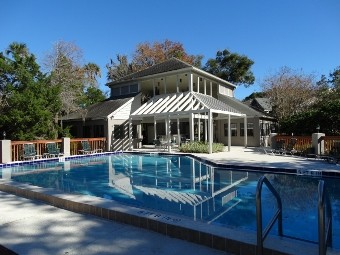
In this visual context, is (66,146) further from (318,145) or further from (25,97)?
(318,145)

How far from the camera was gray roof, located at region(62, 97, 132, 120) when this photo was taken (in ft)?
72.6

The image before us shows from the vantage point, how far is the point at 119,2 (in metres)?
22.5

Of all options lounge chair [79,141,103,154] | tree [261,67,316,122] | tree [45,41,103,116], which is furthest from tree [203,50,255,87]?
lounge chair [79,141,103,154]

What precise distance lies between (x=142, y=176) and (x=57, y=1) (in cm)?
1625

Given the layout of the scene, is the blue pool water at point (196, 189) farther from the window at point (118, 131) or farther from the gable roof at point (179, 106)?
the window at point (118, 131)

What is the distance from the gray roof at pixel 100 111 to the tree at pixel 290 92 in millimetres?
13667

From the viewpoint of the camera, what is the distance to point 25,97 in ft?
55.7

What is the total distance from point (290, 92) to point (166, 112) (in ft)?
43.9

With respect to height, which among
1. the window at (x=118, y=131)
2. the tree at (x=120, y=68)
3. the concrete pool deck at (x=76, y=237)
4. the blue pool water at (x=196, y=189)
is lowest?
the blue pool water at (x=196, y=189)

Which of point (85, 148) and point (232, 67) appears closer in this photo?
point (85, 148)

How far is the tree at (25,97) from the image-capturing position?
668 inches

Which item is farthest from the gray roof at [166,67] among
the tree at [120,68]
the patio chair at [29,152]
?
the tree at [120,68]

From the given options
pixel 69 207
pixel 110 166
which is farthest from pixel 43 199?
pixel 110 166

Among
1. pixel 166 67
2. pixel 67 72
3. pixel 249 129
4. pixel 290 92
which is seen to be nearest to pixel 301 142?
pixel 249 129
